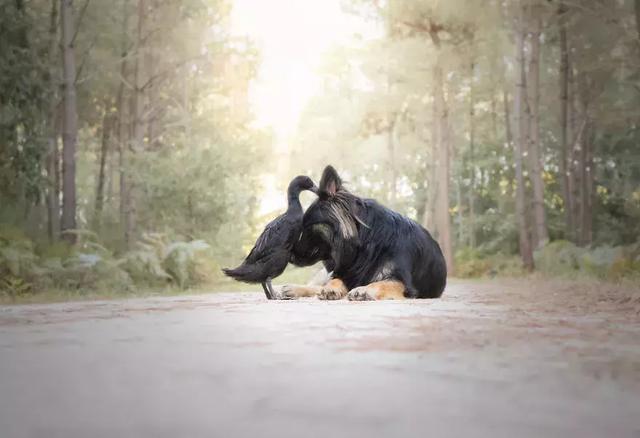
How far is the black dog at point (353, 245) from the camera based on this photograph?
5758 mm

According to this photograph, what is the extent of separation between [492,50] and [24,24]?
42.5ft

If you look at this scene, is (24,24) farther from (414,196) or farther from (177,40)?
(414,196)

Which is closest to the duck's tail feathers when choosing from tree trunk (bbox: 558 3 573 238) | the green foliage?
the green foliage

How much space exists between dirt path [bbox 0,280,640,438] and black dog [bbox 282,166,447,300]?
7.91 feet

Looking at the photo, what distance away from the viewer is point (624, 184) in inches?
933

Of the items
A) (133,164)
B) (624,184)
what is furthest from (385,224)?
(624,184)

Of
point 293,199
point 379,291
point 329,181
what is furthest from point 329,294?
point 329,181

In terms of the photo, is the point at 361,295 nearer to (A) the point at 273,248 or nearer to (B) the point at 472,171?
(A) the point at 273,248

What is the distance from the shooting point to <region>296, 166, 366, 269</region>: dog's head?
5.80 metres

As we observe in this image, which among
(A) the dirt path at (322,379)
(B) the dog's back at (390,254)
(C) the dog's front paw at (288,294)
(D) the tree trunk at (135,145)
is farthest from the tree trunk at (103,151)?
(A) the dirt path at (322,379)

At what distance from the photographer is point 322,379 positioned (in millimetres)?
1895

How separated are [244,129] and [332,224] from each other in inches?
575

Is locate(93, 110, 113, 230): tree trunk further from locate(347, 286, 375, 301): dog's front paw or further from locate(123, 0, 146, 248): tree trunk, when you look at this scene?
locate(347, 286, 375, 301): dog's front paw

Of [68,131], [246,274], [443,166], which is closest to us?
[246,274]
